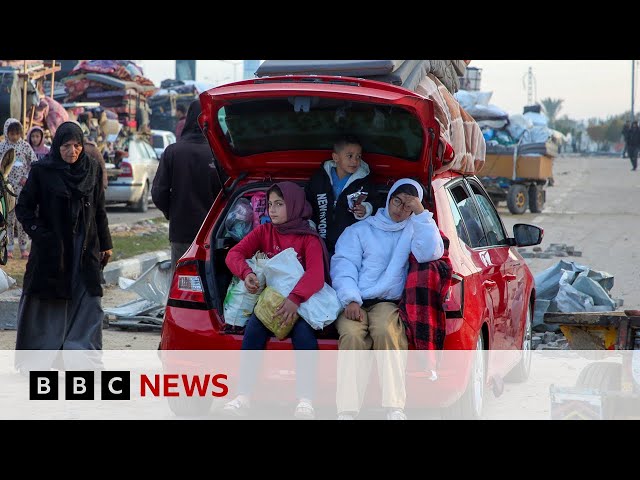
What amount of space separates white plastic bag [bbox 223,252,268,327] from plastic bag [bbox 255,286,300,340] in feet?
0.39

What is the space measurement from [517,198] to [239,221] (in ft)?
57.1

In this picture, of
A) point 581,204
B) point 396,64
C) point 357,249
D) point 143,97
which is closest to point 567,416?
point 357,249

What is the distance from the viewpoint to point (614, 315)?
225 inches

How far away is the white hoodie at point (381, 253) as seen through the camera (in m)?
5.50

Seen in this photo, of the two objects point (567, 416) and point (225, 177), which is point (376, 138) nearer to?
point (225, 177)

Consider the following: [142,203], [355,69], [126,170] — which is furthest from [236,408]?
[142,203]

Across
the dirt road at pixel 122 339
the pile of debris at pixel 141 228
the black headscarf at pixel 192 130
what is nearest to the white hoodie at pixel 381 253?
the black headscarf at pixel 192 130

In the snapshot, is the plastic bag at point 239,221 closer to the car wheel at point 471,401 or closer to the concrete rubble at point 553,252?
the car wheel at point 471,401

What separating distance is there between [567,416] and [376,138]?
1.99 metres

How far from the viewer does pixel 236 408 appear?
18.1ft

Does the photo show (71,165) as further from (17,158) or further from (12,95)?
(12,95)

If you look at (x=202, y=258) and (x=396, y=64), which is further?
(x=396, y=64)

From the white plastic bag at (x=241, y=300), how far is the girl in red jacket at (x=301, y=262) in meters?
0.05

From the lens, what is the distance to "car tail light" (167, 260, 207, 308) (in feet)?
18.8
